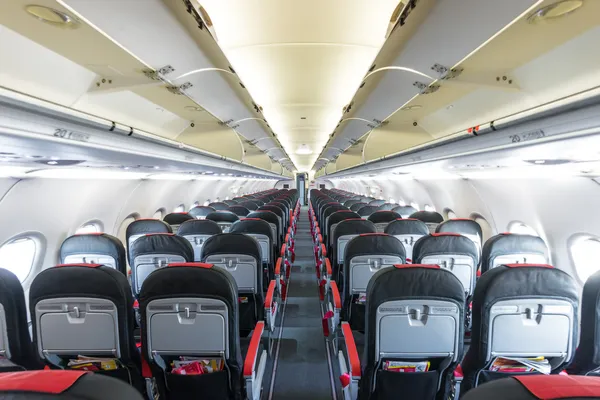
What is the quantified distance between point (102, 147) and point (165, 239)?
216 centimetres

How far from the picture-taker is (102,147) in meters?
2.76

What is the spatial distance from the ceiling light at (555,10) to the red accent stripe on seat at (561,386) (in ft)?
7.06

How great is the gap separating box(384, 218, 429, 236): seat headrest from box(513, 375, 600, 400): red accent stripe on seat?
17.5 feet

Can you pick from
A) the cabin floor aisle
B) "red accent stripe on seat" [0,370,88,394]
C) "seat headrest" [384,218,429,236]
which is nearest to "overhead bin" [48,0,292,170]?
"red accent stripe on seat" [0,370,88,394]

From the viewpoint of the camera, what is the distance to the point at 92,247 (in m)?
4.80

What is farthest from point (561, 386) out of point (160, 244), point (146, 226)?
point (146, 226)

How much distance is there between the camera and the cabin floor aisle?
419cm

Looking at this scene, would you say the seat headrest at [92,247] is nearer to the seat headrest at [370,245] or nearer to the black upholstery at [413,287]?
the seat headrest at [370,245]

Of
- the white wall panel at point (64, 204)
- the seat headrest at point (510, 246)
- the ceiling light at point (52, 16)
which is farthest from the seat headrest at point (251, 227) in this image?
the ceiling light at point (52, 16)

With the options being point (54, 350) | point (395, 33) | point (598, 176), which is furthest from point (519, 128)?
→ point (54, 350)

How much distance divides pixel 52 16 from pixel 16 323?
2.17 metres

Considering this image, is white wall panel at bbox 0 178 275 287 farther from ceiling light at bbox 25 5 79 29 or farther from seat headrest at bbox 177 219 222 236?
ceiling light at bbox 25 5 79 29

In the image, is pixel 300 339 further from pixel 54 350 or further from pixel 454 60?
pixel 454 60

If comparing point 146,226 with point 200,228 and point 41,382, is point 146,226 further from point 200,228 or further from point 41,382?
point 41,382
